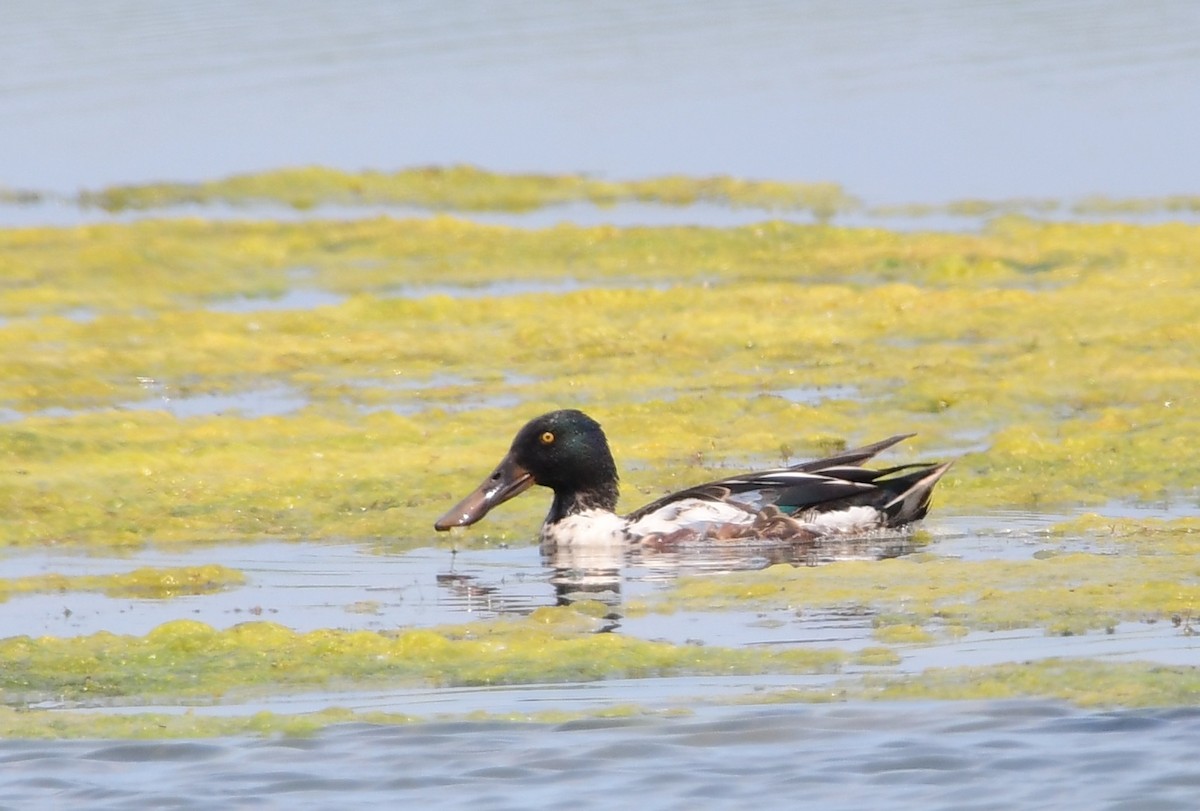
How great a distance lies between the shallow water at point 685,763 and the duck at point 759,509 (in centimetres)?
364

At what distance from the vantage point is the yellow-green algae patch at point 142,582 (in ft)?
32.9

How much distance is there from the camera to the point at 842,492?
11.0 m

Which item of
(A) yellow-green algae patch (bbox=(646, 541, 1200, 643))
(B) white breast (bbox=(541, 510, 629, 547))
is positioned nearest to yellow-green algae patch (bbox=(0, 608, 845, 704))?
(A) yellow-green algae patch (bbox=(646, 541, 1200, 643))

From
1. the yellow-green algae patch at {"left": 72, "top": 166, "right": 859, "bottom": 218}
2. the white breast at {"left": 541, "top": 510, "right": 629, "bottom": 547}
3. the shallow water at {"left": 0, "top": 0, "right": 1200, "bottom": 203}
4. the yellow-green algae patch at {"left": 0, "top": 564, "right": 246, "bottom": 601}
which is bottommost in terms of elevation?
the yellow-green algae patch at {"left": 0, "top": 564, "right": 246, "bottom": 601}

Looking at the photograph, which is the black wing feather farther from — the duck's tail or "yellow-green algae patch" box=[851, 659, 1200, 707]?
"yellow-green algae patch" box=[851, 659, 1200, 707]

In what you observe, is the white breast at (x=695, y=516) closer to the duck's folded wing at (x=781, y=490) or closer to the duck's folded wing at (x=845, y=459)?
the duck's folded wing at (x=781, y=490)

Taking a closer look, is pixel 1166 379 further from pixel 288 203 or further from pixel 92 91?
pixel 92 91

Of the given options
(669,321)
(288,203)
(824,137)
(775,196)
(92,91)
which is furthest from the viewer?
(92,91)

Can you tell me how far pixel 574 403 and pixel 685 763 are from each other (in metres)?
7.64

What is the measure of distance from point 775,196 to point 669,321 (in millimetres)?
7528

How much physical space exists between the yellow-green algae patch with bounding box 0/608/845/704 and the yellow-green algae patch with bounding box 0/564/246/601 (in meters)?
1.18

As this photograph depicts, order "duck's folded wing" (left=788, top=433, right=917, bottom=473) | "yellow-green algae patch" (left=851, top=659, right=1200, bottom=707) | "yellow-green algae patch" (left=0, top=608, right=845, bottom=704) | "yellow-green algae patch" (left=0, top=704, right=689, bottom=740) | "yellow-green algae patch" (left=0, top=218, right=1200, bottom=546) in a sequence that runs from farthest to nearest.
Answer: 1. "yellow-green algae patch" (left=0, top=218, right=1200, bottom=546)
2. "duck's folded wing" (left=788, top=433, right=917, bottom=473)
3. "yellow-green algae patch" (left=0, top=608, right=845, bottom=704)
4. "yellow-green algae patch" (left=0, top=704, right=689, bottom=740)
5. "yellow-green algae patch" (left=851, top=659, right=1200, bottom=707)

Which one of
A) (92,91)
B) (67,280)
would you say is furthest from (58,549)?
(92,91)

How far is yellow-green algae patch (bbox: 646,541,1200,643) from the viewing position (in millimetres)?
8633
